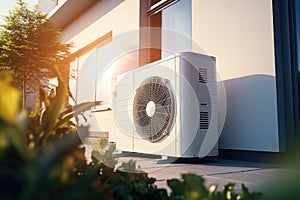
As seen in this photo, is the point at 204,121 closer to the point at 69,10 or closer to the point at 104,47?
the point at 104,47

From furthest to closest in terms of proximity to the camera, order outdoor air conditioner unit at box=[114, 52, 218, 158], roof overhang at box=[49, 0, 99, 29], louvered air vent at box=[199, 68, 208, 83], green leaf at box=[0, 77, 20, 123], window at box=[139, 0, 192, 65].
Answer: roof overhang at box=[49, 0, 99, 29] → window at box=[139, 0, 192, 65] → louvered air vent at box=[199, 68, 208, 83] → outdoor air conditioner unit at box=[114, 52, 218, 158] → green leaf at box=[0, 77, 20, 123]

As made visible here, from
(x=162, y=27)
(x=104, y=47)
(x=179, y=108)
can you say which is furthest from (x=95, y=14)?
(x=179, y=108)

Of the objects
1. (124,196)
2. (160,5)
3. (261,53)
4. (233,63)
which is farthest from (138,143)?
(124,196)

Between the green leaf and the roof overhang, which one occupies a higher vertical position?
the roof overhang

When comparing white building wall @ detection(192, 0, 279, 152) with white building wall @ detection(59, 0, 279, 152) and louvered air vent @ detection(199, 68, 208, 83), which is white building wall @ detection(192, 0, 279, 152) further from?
louvered air vent @ detection(199, 68, 208, 83)

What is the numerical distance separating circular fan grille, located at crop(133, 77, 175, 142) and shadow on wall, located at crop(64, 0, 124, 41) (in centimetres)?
252

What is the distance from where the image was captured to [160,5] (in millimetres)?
3391

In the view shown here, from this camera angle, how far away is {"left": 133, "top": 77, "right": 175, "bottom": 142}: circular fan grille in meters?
2.14

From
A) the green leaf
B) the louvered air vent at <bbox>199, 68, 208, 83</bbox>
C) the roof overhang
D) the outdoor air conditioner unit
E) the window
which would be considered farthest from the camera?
the roof overhang

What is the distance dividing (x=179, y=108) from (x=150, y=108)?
0.31 meters

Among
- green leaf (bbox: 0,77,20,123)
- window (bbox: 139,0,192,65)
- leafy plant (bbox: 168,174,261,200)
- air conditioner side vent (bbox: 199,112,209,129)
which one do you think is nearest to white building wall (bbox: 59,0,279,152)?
window (bbox: 139,0,192,65)

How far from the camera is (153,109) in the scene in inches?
88.5

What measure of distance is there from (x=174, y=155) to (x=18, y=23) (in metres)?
3.48

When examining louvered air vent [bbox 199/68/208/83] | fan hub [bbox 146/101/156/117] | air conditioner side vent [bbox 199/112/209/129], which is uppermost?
louvered air vent [bbox 199/68/208/83]
